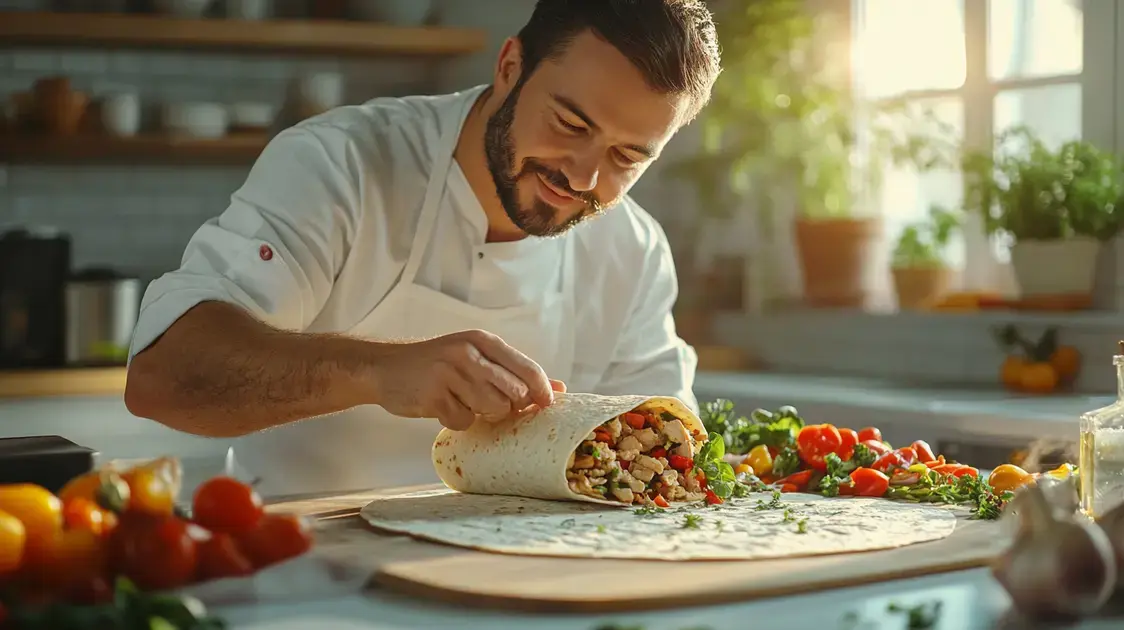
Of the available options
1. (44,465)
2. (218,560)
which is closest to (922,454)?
(218,560)

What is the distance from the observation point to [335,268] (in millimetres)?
2338

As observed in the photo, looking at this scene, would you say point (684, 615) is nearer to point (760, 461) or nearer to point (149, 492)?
point (149, 492)

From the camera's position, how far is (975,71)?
411 centimetres

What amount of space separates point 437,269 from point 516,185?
0.29 meters

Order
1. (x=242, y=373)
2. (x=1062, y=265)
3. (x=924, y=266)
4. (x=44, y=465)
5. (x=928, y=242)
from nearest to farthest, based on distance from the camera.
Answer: (x=44, y=465) → (x=242, y=373) → (x=1062, y=265) → (x=924, y=266) → (x=928, y=242)

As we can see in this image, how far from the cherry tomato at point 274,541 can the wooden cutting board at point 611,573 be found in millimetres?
96

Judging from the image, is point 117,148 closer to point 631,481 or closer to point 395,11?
point 395,11

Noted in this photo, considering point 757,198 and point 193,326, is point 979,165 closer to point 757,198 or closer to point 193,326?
point 757,198

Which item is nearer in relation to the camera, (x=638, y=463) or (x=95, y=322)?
(x=638, y=463)

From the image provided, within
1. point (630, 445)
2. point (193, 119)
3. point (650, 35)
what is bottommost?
point (630, 445)

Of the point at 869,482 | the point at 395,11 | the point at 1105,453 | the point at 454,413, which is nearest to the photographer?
the point at 1105,453

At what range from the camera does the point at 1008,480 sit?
6.31 ft

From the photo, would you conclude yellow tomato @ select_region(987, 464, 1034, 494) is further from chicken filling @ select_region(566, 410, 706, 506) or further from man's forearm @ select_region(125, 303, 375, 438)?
man's forearm @ select_region(125, 303, 375, 438)

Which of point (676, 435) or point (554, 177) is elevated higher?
point (554, 177)
